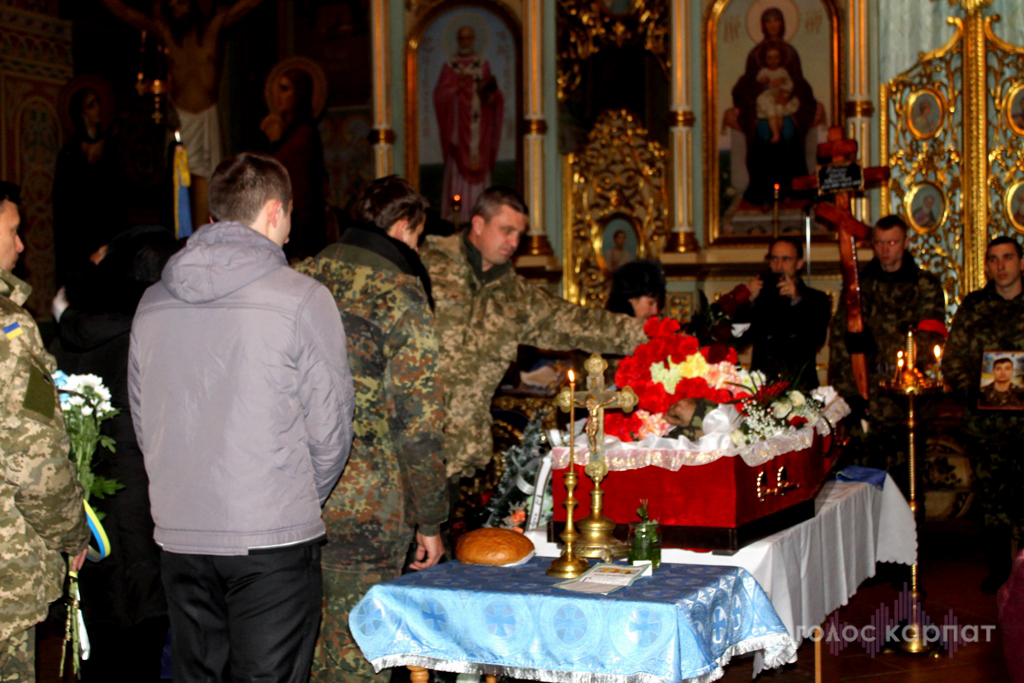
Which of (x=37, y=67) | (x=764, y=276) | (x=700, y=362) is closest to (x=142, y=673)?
(x=700, y=362)

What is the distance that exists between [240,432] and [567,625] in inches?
35.5

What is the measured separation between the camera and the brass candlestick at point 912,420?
479 centimetres

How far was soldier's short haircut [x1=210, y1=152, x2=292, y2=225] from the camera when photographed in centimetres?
260

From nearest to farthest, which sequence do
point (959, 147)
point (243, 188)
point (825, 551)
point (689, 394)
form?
point (243, 188)
point (689, 394)
point (825, 551)
point (959, 147)

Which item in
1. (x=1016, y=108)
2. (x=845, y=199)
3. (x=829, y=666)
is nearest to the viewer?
(x=829, y=666)

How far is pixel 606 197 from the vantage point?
8.89m

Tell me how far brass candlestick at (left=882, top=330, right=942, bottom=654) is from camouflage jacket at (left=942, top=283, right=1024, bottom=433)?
91 cm

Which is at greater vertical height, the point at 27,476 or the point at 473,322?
the point at 473,322

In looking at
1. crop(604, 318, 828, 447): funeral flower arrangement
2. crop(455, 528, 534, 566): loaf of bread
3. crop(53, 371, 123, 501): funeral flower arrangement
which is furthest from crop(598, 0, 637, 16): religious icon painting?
crop(455, 528, 534, 566): loaf of bread

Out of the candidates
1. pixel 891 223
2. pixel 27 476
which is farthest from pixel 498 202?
pixel 891 223

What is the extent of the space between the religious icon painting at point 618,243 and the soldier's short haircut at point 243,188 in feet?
20.7

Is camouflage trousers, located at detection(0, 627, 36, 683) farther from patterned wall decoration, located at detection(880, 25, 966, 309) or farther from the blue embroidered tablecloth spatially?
patterned wall decoration, located at detection(880, 25, 966, 309)

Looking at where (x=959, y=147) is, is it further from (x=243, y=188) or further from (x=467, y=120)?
(x=243, y=188)

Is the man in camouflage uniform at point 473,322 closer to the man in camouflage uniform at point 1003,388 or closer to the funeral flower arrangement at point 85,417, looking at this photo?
the funeral flower arrangement at point 85,417
